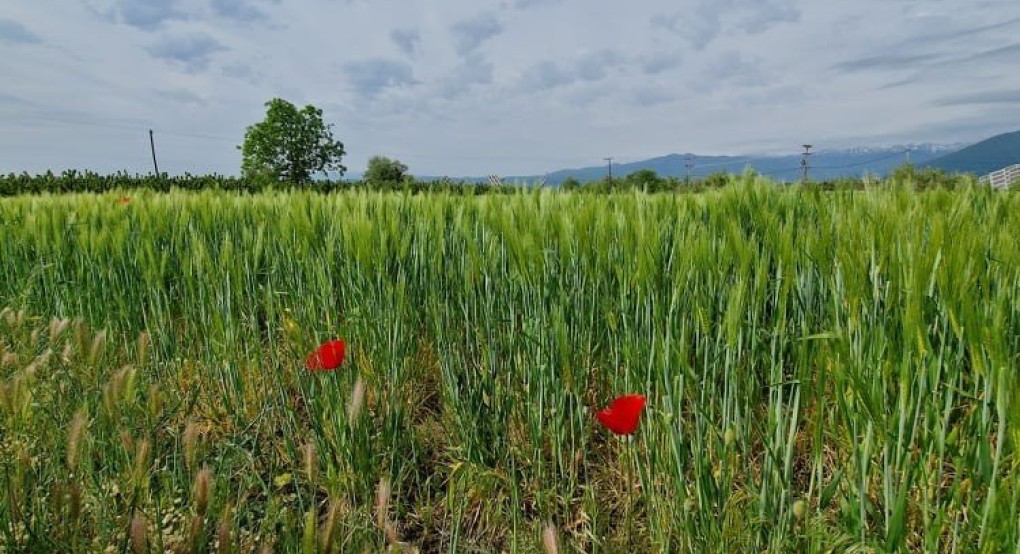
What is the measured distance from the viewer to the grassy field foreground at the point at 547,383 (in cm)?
87

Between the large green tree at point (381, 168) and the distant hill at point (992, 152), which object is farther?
the distant hill at point (992, 152)

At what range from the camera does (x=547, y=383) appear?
127 cm

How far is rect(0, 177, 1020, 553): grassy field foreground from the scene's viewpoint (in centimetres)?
87

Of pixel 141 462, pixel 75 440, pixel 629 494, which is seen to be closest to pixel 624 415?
pixel 629 494

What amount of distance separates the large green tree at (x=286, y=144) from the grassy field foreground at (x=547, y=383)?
2398 cm

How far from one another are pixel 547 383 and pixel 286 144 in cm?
2650

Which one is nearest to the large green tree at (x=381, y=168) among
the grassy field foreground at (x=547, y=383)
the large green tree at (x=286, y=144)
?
the large green tree at (x=286, y=144)

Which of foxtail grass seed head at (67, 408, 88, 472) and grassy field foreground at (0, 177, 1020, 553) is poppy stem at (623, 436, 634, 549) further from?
foxtail grass seed head at (67, 408, 88, 472)

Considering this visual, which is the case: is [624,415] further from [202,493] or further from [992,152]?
[992,152]

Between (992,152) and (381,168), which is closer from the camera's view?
(381,168)

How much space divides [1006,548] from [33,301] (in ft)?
9.30

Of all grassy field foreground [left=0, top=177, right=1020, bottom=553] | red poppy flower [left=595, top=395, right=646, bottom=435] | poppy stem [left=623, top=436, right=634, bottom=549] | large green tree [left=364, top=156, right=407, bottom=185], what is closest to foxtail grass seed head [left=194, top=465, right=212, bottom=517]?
grassy field foreground [left=0, top=177, right=1020, bottom=553]

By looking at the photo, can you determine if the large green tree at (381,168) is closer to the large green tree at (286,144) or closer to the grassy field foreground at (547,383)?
the large green tree at (286,144)

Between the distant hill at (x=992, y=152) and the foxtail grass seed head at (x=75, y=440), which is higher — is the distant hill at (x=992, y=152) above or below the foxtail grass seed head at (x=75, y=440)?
above
